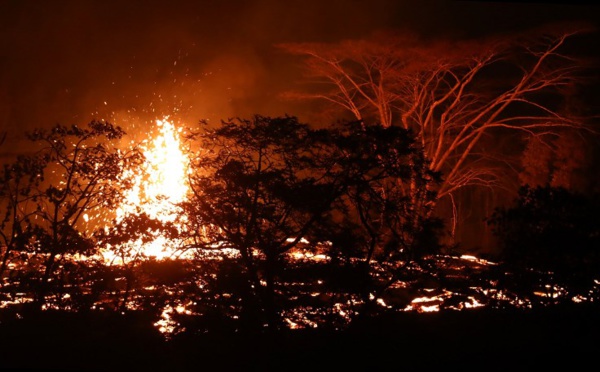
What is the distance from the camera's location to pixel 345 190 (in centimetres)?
687

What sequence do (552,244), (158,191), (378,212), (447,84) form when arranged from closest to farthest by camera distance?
1. (552,244)
2. (378,212)
3. (158,191)
4. (447,84)

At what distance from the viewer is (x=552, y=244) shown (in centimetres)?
642

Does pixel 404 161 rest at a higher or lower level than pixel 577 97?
lower

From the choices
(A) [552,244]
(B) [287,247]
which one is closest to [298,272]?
(B) [287,247]

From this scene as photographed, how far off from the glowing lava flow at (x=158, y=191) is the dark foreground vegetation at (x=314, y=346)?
3.00 ft

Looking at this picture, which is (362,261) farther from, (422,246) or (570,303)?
(570,303)

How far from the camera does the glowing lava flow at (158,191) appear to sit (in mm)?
7289

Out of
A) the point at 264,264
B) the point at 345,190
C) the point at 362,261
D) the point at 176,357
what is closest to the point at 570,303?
the point at 362,261

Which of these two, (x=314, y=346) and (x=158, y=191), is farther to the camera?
(x=158, y=191)

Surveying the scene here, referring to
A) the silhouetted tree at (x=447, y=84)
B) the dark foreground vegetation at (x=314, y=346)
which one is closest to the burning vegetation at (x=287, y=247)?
the dark foreground vegetation at (x=314, y=346)

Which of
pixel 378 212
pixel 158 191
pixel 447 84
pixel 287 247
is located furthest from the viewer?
pixel 447 84

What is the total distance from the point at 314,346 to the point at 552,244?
280cm

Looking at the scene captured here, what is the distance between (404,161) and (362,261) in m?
1.38

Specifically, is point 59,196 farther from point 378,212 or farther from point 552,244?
point 552,244
